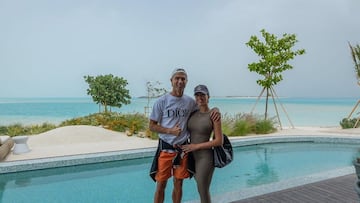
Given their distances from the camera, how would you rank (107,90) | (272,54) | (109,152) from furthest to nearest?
1. (107,90)
2. (272,54)
3. (109,152)

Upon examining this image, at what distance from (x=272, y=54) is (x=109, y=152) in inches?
254

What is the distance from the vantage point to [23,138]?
21.6ft

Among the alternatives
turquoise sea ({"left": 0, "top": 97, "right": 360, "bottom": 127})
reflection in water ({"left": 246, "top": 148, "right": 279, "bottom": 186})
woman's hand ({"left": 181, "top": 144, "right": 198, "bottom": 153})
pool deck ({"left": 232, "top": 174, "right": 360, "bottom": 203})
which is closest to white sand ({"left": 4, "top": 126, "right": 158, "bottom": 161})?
turquoise sea ({"left": 0, "top": 97, "right": 360, "bottom": 127})

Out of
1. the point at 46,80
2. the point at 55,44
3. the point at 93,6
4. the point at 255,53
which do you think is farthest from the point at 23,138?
the point at 55,44

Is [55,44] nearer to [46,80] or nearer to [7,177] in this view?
[46,80]

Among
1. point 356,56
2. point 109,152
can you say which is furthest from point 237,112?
point 109,152

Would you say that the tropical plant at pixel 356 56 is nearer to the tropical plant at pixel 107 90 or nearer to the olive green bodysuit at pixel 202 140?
the tropical plant at pixel 107 90

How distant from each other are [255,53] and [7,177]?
27.2ft

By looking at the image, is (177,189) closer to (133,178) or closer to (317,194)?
(317,194)

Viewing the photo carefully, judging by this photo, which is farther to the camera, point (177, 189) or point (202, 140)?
point (177, 189)

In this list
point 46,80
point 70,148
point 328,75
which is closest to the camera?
point 70,148

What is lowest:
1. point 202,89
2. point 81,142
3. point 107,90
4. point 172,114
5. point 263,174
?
point 263,174

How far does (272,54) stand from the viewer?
10.2m

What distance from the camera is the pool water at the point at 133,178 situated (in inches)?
161
